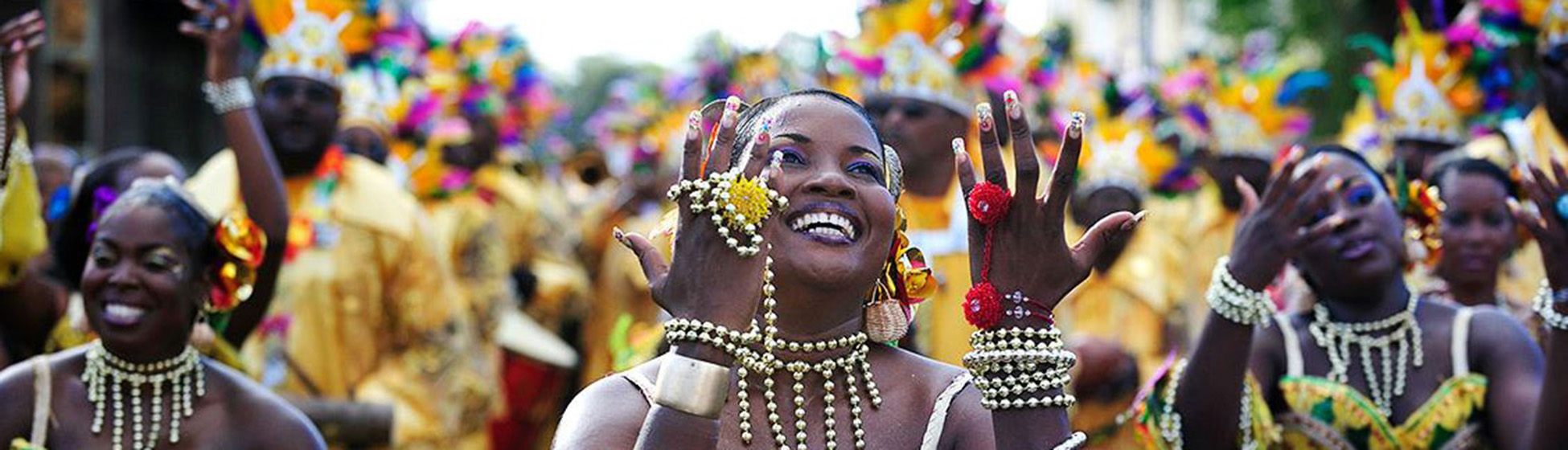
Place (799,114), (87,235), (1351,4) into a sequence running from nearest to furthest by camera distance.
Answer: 1. (799,114)
2. (87,235)
3. (1351,4)

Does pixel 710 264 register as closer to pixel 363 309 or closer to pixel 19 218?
pixel 19 218

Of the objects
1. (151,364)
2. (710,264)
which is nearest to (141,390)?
(151,364)

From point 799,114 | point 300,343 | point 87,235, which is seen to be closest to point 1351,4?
point 300,343

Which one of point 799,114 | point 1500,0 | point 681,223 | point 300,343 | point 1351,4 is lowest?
point 300,343

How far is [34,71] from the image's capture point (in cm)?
1275

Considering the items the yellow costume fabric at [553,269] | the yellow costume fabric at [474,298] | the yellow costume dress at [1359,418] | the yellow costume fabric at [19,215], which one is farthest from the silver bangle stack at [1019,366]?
the yellow costume fabric at [553,269]

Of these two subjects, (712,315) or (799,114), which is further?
(799,114)

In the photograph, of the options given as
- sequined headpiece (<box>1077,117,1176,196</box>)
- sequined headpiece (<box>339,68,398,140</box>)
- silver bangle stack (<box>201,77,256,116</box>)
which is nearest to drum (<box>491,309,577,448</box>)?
sequined headpiece (<box>339,68,398,140</box>)

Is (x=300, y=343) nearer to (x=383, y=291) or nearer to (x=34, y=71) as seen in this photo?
(x=383, y=291)

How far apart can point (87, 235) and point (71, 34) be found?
30.8 feet

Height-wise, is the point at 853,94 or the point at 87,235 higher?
the point at 853,94

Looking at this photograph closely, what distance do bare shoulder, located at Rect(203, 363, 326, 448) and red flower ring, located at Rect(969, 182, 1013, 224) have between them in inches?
78.9

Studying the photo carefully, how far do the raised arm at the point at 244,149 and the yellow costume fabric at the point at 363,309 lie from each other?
138cm

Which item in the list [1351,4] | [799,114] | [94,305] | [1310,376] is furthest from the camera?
[1351,4]
